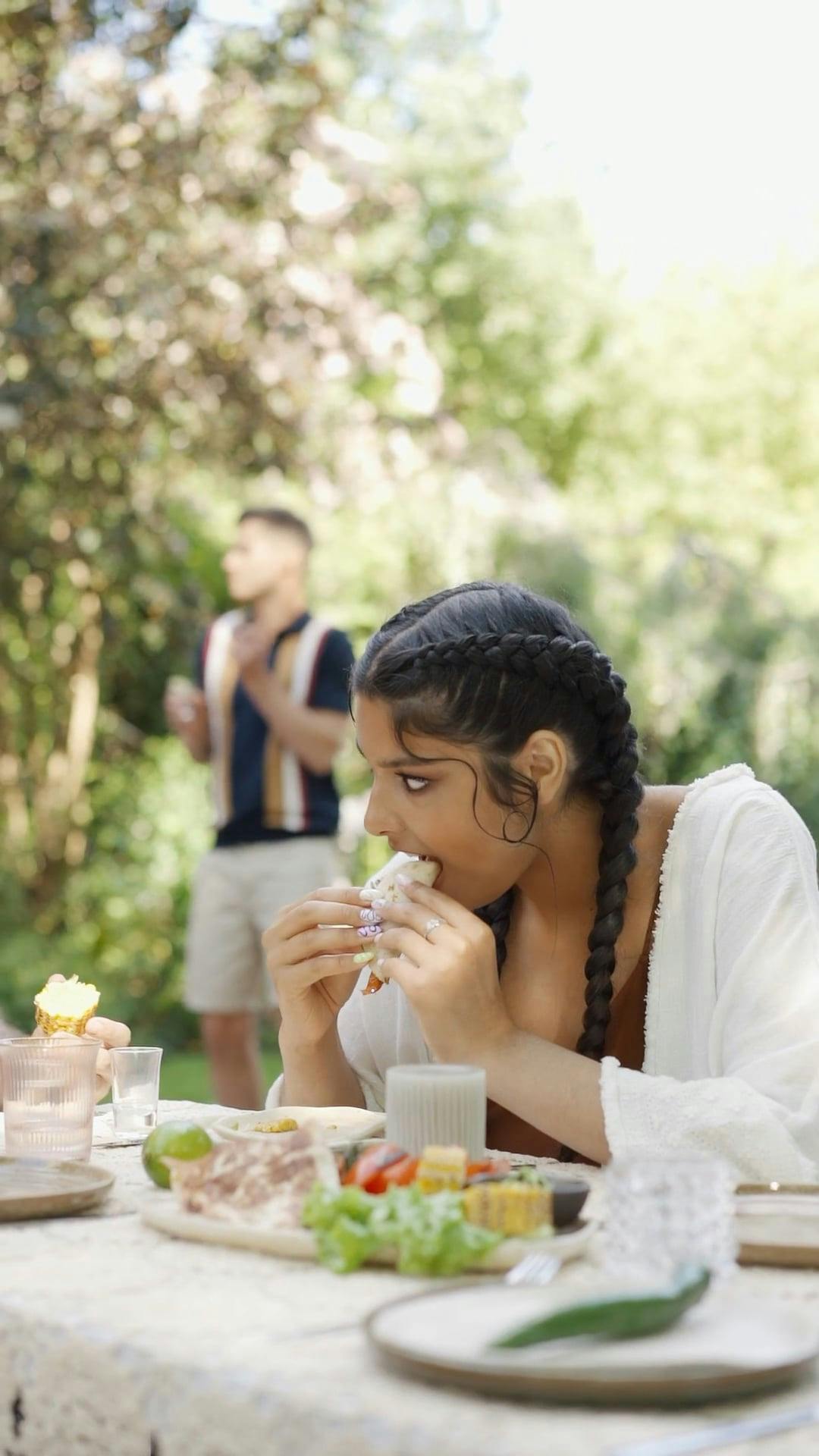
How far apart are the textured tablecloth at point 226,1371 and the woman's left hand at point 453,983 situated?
59 cm

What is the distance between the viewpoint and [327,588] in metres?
10.4

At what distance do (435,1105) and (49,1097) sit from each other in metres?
0.52

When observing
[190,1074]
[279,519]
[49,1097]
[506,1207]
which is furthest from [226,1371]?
[190,1074]

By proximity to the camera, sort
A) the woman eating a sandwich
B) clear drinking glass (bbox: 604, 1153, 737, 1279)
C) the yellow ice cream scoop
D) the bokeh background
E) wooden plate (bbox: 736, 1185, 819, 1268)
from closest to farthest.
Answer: clear drinking glass (bbox: 604, 1153, 737, 1279)
wooden plate (bbox: 736, 1185, 819, 1268)
the woman eating a sandwich
the yellow ice cream scoop
the bokeh background

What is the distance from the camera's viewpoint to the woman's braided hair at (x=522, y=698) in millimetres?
2330

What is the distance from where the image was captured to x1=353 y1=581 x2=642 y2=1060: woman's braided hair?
2.33m

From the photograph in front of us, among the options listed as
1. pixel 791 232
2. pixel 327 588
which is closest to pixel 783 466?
pixel 791 232

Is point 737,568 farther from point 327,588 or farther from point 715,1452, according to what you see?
point 715,1452

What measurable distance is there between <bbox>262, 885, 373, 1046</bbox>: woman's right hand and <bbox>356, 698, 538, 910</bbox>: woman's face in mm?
122

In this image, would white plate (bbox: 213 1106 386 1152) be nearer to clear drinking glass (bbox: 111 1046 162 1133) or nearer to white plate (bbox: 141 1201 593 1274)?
clear drinking glass (bbox: 111 1046 162 1133)

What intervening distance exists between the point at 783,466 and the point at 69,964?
595 inches

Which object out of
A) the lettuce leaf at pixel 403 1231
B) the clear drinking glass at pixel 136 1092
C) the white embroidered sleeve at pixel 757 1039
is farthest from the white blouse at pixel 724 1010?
the lettuce leaf at pixel 403 1231

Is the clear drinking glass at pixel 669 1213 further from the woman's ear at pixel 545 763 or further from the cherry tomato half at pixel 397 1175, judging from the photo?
the woman's ear at pixel 545 763

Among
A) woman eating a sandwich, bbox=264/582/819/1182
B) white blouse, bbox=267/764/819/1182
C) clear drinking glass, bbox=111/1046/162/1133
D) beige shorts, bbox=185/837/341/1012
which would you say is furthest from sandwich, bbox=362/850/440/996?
beige shorts, bbox=185/837/341/1012
